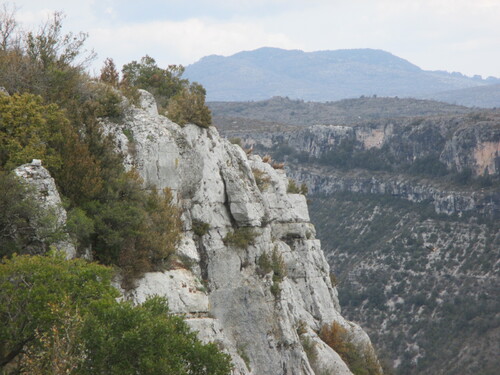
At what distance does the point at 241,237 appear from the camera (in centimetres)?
2053

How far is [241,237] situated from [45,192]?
8045mm

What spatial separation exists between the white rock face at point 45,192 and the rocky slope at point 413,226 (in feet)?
131

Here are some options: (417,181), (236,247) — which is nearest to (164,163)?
(236,247)

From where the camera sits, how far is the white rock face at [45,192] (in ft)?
45.2

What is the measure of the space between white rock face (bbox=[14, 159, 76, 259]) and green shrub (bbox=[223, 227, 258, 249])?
7.06 meters

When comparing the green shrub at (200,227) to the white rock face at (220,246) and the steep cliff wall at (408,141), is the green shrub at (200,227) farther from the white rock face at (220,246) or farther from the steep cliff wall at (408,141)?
the steep cliff wall at (408,141)

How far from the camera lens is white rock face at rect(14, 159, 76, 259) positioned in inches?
542

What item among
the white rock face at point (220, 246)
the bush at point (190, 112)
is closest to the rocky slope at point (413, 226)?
the white rock face at point (220, 246)

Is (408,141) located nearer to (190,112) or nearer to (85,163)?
(190,112)

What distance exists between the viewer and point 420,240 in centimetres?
8394

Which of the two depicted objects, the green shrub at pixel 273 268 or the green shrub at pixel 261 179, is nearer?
the green shrub at pixel 273 268

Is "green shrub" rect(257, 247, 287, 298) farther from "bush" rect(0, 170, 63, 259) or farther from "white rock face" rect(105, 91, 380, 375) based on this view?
"bush" rect(0, 170, 63, 259)

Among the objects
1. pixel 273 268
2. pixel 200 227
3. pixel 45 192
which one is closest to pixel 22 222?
pixel 45 192

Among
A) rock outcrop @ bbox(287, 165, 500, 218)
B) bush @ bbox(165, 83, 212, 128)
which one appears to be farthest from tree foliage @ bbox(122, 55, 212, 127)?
rock outcrop @ bbox(287, 165, 500, 218)
